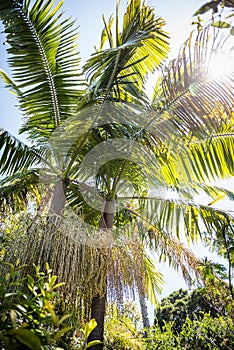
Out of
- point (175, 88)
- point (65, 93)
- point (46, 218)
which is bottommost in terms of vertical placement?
point (46, 218)

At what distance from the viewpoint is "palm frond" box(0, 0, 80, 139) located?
3.56 meters

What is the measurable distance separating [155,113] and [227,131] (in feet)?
3.66

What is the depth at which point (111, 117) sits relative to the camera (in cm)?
388

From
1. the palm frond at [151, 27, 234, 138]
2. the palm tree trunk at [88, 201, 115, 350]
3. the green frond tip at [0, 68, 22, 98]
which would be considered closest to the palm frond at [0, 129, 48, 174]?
the green frond tip at [0, 68, 22, 98]

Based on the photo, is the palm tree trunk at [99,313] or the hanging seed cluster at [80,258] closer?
the hanging seed cluster at [80,258]

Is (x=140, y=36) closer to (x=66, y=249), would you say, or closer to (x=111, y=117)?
(x=111, y=117)

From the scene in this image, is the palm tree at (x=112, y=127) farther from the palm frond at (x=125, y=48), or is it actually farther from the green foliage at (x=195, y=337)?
the green foliage at (x=195, y=337)

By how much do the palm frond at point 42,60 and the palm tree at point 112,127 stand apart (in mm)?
13

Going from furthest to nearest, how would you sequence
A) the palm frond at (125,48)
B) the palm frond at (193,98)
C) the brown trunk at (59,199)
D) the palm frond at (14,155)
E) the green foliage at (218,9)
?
the palm frond at (14,155) → the brown trunk at (59,199) → the palm frond at (193,98) → the palm frond at (125,48) → the green foliage at (218,9)

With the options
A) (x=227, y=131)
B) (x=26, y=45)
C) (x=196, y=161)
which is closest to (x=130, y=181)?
(x=196, y=161)

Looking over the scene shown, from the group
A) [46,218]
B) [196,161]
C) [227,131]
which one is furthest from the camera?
[196,161]

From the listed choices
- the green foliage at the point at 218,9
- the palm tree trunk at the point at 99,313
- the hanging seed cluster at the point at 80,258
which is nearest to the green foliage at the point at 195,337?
the hanging seed cluster at the point at 80,258

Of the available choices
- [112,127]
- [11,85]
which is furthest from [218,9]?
[11,85]

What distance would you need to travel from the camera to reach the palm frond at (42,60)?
356 cm
